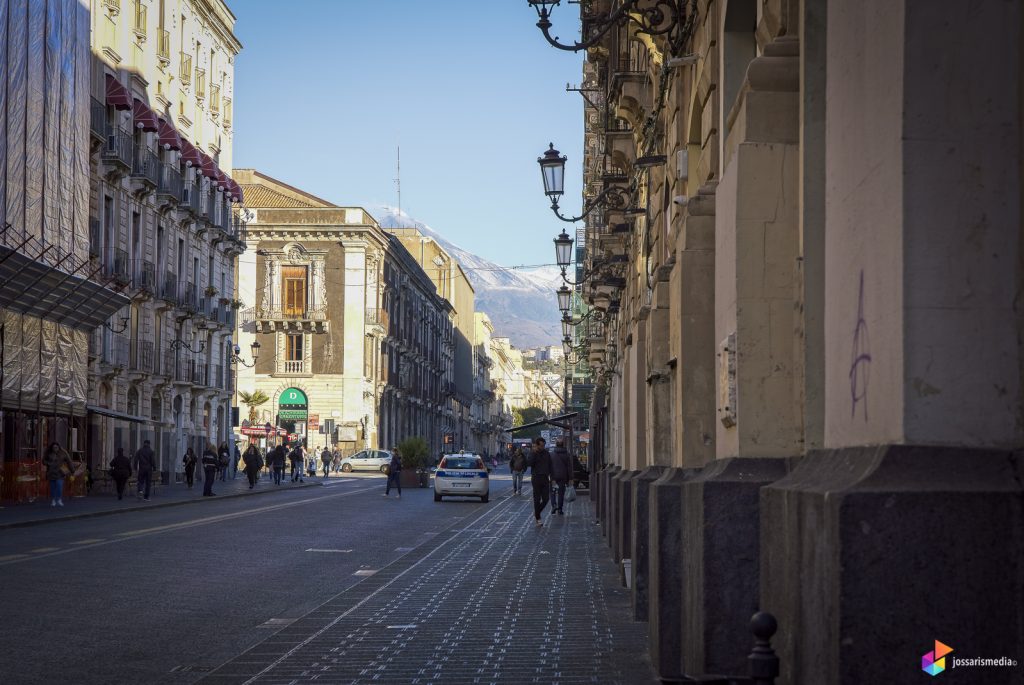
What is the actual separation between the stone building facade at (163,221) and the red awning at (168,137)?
0.05 meters

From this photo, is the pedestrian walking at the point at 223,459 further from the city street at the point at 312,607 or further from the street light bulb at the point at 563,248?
the city street at the point at 312,607

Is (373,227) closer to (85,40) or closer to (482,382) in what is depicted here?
(85,40)

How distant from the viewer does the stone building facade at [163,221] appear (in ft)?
151

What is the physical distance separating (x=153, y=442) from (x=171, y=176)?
944cm

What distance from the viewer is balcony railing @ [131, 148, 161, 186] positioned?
4816 cm

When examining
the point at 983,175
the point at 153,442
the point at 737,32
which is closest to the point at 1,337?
the point at 153,442

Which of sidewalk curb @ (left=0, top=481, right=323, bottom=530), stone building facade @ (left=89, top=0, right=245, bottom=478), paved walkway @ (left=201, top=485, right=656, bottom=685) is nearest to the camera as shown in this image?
paved walkway @ (left=201, top=485, right=656, bottom=685)

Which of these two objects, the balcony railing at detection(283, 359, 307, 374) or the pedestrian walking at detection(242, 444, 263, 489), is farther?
the balcony railing at detection(283, 359, 307, 374)

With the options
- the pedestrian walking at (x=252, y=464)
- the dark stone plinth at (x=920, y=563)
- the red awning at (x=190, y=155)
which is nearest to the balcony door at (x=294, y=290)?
the red awning at (x=190, y=155)

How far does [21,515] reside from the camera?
1203 inches

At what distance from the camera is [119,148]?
46406mm

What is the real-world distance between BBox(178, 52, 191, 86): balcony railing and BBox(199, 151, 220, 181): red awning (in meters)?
2.75

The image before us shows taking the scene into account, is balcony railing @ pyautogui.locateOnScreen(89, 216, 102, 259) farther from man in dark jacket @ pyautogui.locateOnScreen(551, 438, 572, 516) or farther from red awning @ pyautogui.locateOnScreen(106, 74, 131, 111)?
man in dark jacket @ pyautogui.locateOnScreen(551, 438, 572, 516)

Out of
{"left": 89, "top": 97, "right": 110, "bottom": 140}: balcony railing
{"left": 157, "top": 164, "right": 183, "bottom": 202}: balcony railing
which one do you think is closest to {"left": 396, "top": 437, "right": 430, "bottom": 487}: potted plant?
{"left": 157, "top": 164, "right": 183, "bottom": 202}: balcony railing
